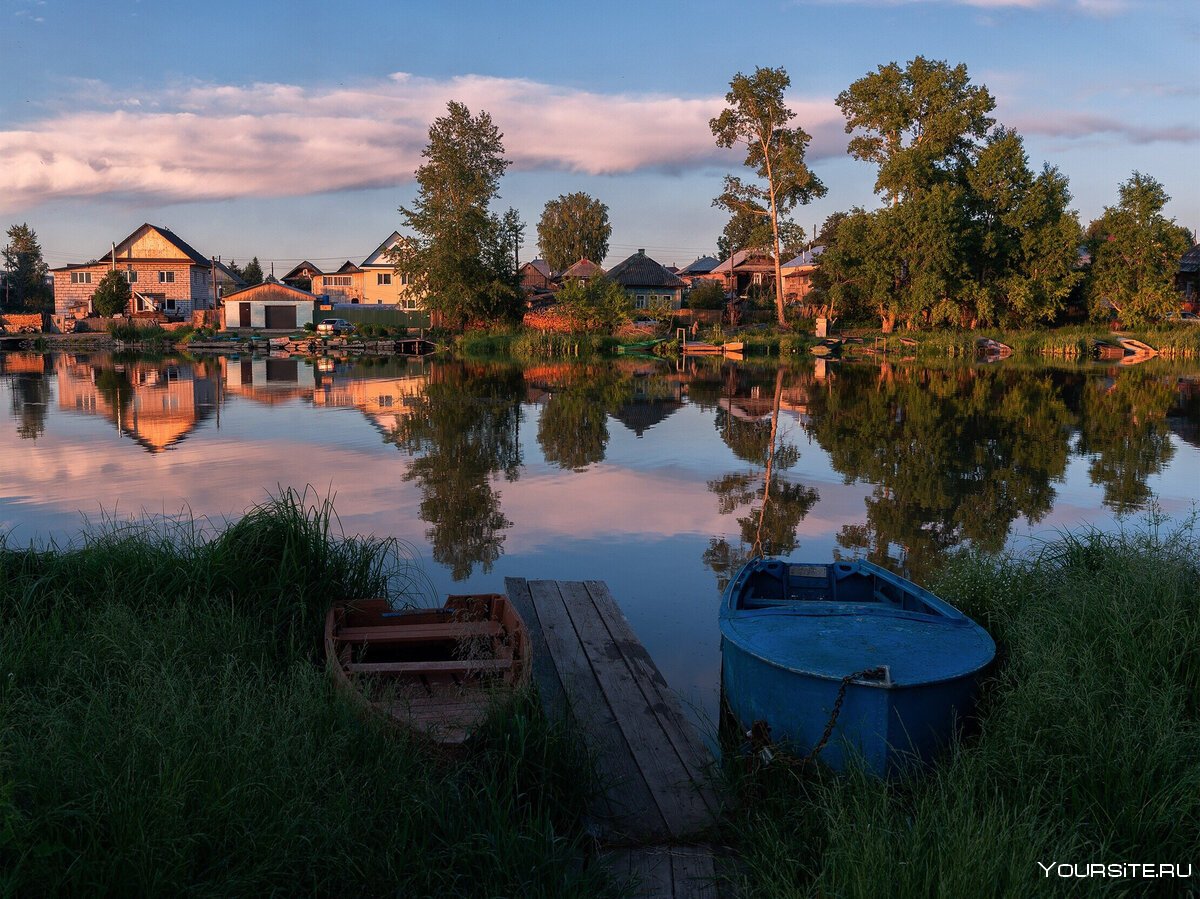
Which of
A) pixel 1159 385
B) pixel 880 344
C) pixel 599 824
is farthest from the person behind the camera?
pixel 880 344

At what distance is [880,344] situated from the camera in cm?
5200

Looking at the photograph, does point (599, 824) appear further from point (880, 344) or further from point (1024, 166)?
point (1024, 166)

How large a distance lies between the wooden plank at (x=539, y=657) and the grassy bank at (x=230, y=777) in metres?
0.94

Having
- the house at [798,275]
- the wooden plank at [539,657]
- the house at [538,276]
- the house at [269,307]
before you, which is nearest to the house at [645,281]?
the house at [798,275]

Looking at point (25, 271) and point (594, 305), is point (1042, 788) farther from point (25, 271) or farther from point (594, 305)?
point (25, 271)

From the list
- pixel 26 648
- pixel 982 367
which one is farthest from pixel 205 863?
pixel 982 367

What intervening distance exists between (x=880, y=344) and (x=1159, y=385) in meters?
20.6

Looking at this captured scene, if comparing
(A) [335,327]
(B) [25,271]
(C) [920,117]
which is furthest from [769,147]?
(B) [25,271]

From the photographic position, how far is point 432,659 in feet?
21.0

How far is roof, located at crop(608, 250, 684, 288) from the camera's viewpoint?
67.4 meters

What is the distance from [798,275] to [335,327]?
103 feet

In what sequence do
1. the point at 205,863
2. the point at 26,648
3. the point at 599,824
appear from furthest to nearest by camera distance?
the point at 26,648 → the point at 599,824 → the point at 205,863

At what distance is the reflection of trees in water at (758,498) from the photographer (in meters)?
10.5

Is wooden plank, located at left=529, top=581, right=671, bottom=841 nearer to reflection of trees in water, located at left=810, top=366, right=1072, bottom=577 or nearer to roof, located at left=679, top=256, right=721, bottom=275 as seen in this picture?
reflection of trees in water, located at left=810, top=366, right=1072, bottom=577
